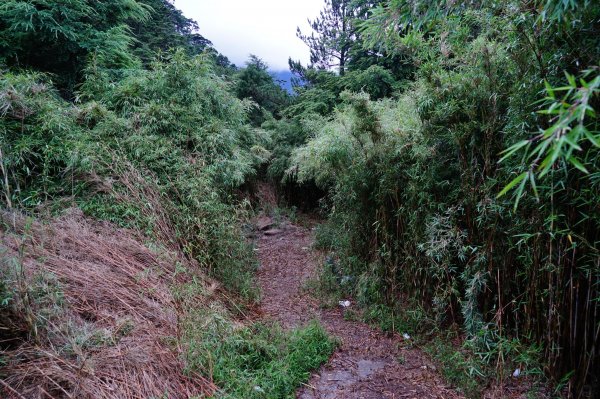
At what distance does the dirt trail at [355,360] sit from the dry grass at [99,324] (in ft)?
2.90

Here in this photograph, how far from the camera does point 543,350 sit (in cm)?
191

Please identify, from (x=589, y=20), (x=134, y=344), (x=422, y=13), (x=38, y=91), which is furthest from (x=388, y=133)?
(x=38, y=91)

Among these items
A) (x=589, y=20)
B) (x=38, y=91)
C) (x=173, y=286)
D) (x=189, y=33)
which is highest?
(x=189, y=33)

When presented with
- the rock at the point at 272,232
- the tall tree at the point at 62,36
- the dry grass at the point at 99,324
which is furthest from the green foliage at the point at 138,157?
the rock at the point at 272,232

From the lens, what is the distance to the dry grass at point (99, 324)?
1634 millimetres

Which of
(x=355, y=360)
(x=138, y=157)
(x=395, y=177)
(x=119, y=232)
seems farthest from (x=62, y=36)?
(x=355, y=360)

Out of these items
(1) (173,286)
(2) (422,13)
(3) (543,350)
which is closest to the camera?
(3) (543,350)

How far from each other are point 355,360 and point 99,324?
6.09 ft

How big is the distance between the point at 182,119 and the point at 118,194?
52.3 inches

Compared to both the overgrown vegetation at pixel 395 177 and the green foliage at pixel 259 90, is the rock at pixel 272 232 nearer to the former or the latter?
the overgrown vegetation at pixel 395 177

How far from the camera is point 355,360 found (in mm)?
2604

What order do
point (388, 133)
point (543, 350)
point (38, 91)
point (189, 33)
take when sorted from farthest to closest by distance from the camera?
point (189, 33), point (38, 91), point (388, 133), point (543, 350)

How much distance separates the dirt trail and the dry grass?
0.88 metres

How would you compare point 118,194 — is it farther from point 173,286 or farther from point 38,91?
point 38,91
